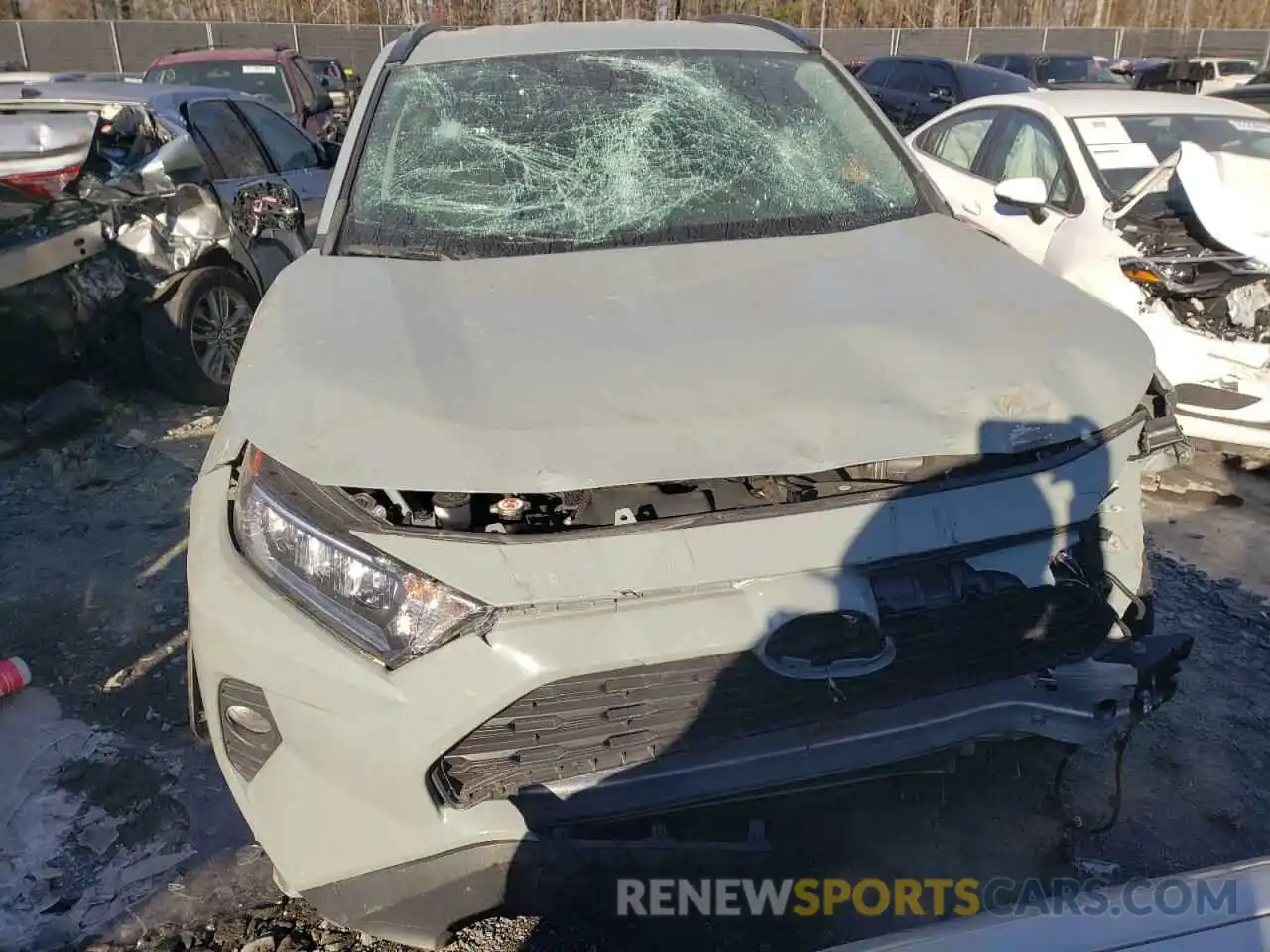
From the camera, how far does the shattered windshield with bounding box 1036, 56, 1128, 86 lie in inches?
698

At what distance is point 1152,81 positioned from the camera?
43.6ft

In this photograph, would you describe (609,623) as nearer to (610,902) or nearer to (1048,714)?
(610,902)

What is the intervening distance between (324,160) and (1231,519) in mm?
6251

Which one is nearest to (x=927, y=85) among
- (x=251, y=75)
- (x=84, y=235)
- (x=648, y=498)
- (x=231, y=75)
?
(x=251, y=75)

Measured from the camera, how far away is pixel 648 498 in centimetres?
189

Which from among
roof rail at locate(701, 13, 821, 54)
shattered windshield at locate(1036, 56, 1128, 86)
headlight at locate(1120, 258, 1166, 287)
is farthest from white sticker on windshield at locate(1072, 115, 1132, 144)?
shattered windshield at locate(1036, 56, 1128, 86)

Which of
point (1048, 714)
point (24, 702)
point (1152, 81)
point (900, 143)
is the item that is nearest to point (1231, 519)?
point (900, 143)

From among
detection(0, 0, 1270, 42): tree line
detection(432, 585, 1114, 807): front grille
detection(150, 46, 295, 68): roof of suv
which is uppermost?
detection(0, 0, 1270, 42): tree line

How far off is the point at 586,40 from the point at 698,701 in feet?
8.18

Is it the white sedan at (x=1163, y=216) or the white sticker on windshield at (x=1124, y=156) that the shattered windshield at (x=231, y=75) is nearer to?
the white sedan at (x=1163, y=216)

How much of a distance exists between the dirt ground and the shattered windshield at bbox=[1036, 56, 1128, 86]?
53.9ft

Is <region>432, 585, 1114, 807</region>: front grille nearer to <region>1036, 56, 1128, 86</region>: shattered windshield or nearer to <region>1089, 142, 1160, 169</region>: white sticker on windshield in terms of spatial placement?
<region>1089, 142, 1160, 169</region>: white sticker on windshield
